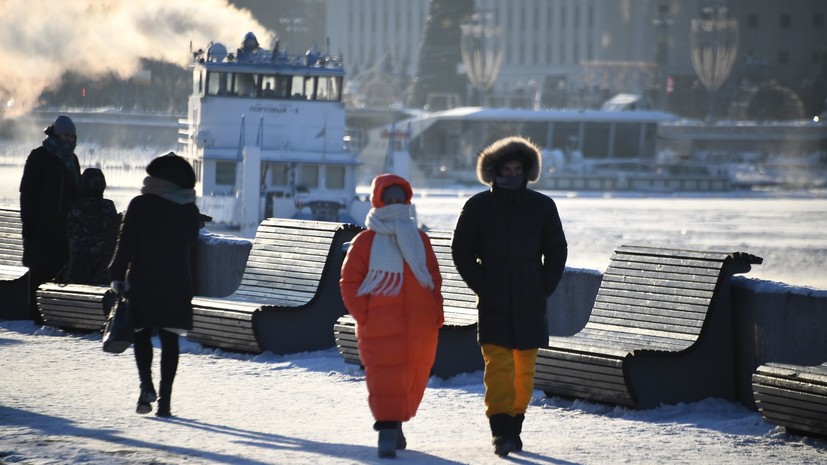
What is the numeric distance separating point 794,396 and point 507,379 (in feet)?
4.68

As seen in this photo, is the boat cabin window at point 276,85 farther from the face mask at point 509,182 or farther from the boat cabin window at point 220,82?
the face mask at point 509,182

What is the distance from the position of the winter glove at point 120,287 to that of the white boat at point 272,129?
25.2m

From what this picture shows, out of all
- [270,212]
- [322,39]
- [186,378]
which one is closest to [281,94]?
[270,212]

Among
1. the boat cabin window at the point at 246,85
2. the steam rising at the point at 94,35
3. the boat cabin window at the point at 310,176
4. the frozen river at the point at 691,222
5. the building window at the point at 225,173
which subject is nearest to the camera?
the frozen river at the point at 691,222

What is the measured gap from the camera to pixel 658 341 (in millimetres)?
8906

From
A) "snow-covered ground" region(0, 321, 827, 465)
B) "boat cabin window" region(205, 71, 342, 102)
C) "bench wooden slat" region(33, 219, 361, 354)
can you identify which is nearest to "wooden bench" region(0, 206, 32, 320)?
"bench wooden slat" region(33, 219, 361, 354)

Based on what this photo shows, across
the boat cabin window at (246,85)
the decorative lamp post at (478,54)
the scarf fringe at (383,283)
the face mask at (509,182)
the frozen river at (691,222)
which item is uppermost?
the decorative lamp post at (478,54)

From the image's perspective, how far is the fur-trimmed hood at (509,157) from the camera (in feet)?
24.9

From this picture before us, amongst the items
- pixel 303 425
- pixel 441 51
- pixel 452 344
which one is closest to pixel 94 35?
pixel 452 344

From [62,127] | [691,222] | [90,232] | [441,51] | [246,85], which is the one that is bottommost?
[691,222]

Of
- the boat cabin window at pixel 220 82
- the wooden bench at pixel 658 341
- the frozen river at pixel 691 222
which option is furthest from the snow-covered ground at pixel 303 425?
the boat cabin window at pixel 220 82

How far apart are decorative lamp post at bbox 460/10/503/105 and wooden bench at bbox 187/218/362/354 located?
85692 mm

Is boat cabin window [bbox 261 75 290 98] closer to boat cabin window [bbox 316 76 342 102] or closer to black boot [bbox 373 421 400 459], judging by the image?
boat cabin window [bbox 316 76 342 102]

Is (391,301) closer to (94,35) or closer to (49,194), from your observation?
(49,194)
